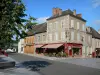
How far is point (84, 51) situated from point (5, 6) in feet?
88.9

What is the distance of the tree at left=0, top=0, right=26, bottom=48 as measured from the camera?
9336mm

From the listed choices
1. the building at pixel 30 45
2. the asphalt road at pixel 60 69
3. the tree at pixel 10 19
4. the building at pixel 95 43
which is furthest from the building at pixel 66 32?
the tree at pixel 10 19

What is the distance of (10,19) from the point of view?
9453 millimetres

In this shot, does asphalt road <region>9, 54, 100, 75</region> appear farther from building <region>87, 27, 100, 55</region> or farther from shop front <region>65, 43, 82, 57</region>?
building <region>87, 27, 100, 55</region>

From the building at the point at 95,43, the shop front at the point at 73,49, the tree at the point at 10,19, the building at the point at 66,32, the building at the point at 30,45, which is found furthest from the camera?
the building at the point at 30,45

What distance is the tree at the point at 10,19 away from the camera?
9.34 m

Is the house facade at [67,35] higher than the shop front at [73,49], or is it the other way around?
the house facade at [67,35]

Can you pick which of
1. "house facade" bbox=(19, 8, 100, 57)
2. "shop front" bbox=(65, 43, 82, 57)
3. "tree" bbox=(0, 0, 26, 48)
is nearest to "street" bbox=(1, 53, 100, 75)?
"tree" bbox=(0, 0, 26, 48)

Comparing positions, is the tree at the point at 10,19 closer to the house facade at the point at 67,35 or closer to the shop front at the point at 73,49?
the house facade at the point at 67,35

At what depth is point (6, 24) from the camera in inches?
367

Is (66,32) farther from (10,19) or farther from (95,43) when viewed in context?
(10,19)

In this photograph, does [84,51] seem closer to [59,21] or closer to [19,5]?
[59,21]

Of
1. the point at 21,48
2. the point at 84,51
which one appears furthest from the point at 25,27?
the point at 21,48

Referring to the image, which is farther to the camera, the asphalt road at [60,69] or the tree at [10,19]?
the asphalt road at [60,69]
